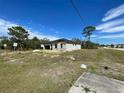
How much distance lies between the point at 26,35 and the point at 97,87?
41171mm

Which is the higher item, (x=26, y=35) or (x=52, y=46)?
(x=26, y=35)

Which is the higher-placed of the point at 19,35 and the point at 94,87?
the point at 19,35

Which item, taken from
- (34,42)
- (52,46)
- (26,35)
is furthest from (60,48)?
(26,35)

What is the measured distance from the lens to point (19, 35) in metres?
43.3

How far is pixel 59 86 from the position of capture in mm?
6352

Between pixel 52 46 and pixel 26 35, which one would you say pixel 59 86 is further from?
pixel 26 35

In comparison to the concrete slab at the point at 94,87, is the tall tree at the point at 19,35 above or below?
above

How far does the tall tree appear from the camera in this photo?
1697 inches

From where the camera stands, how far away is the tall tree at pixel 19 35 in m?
43.1

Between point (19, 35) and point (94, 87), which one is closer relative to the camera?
point (94, 87)

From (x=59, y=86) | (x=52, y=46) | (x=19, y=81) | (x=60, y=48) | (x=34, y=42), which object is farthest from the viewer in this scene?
(x=34, y=42)

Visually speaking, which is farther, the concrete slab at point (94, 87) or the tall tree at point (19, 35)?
the tall tree at point (19, 35)

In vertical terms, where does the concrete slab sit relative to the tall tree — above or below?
below

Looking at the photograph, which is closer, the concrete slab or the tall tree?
the concrete slab
